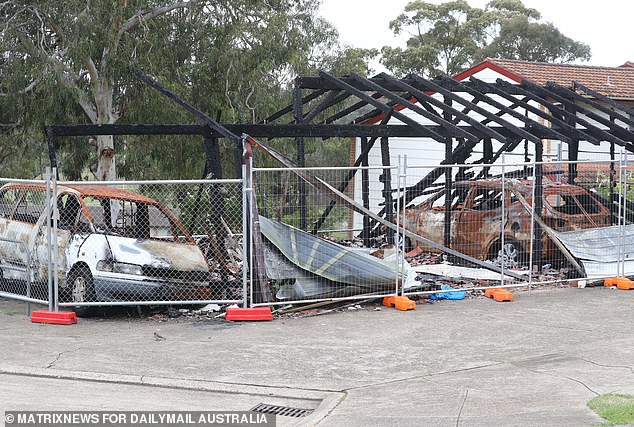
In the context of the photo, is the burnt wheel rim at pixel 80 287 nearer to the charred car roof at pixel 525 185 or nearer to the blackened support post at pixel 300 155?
the blackened support post at pixel 300 155

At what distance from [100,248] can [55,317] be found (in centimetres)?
102

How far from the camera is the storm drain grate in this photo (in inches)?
282

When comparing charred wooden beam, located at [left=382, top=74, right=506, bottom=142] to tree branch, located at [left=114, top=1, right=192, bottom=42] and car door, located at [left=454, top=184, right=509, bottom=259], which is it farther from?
tree branch, located at [left=114, top=1, right=192, bottom=42]

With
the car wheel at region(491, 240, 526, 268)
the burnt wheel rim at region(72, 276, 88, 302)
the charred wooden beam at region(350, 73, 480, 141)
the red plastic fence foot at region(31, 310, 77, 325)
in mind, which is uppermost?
the charred wooden beam at region(350, 73, 480, 141)

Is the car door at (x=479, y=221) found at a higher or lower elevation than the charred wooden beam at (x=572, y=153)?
lower

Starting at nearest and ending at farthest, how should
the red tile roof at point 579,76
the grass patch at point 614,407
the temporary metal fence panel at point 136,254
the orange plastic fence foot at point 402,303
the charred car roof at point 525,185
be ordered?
the grass patch at point 614,407 → the temporary metal fence panel at point 136,254 → the orange plastic fence foot at point 402,303 → the charred car roof at point 525,185 → the red tile roof at point 579,76

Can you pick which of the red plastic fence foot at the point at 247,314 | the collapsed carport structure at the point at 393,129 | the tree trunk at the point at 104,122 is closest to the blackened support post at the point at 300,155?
the collapsed carport structure at the point at 393,129

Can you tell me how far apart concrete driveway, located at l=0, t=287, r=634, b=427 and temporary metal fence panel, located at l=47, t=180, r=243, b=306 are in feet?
1.47

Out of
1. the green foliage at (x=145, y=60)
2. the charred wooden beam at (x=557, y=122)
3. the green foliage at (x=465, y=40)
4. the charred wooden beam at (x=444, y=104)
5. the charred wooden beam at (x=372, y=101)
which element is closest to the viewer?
the charred wooden beam at (x=372, y=101)

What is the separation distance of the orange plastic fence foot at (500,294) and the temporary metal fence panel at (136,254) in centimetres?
378

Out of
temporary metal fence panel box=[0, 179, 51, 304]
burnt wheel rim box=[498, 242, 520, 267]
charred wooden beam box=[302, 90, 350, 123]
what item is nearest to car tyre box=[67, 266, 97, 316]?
temporary metal fence panel box=[0, 179, 51, 304]

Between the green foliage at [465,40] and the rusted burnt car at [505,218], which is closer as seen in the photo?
the rusted burnt car at [505,218]

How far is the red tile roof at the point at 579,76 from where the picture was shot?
26234 mm

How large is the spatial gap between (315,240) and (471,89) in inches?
279
